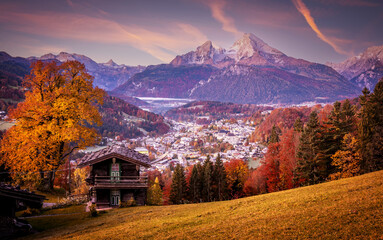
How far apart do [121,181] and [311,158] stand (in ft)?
114

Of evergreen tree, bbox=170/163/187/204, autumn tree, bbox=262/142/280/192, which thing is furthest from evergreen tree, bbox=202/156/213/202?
autumn tree, bbox=262/142/280/192

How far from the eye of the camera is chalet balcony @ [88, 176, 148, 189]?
93.8ft

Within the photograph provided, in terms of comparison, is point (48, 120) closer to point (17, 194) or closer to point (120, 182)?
point (120, 182)

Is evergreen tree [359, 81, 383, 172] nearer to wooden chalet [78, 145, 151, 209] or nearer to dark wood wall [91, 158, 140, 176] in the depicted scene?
wooden chalet [78, 145, 151, 209]

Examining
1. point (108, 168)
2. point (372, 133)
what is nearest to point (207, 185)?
point (108, 168)

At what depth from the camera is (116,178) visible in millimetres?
29688

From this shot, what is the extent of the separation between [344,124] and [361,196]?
1332 inches

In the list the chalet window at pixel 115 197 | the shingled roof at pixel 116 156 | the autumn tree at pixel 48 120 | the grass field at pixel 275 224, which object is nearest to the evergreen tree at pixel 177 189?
the autumn tree at pixel 48 120

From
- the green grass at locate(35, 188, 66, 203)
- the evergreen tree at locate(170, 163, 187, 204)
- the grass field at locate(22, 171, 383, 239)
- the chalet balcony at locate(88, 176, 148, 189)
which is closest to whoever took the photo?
the grass field at locate(22, 171, 383, 239)

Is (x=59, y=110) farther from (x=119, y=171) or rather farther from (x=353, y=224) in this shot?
(x=353, y=224)

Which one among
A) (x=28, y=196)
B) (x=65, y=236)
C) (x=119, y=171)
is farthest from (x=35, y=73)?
(x=65, y=236)

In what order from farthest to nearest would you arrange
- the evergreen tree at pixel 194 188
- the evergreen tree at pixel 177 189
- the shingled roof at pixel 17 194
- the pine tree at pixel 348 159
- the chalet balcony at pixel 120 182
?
the evergreen tree at pixel 194 188 → the evergreen tree at pixel 177 189 → the pine tree at pixel 348 159 → the chalet balcony at pixel 120 182 → the shingled roof at pixel 17 194

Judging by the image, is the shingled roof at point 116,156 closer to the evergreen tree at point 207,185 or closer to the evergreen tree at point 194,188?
the evergreen tree at point 207,185

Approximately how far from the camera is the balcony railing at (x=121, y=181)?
94.3ft
